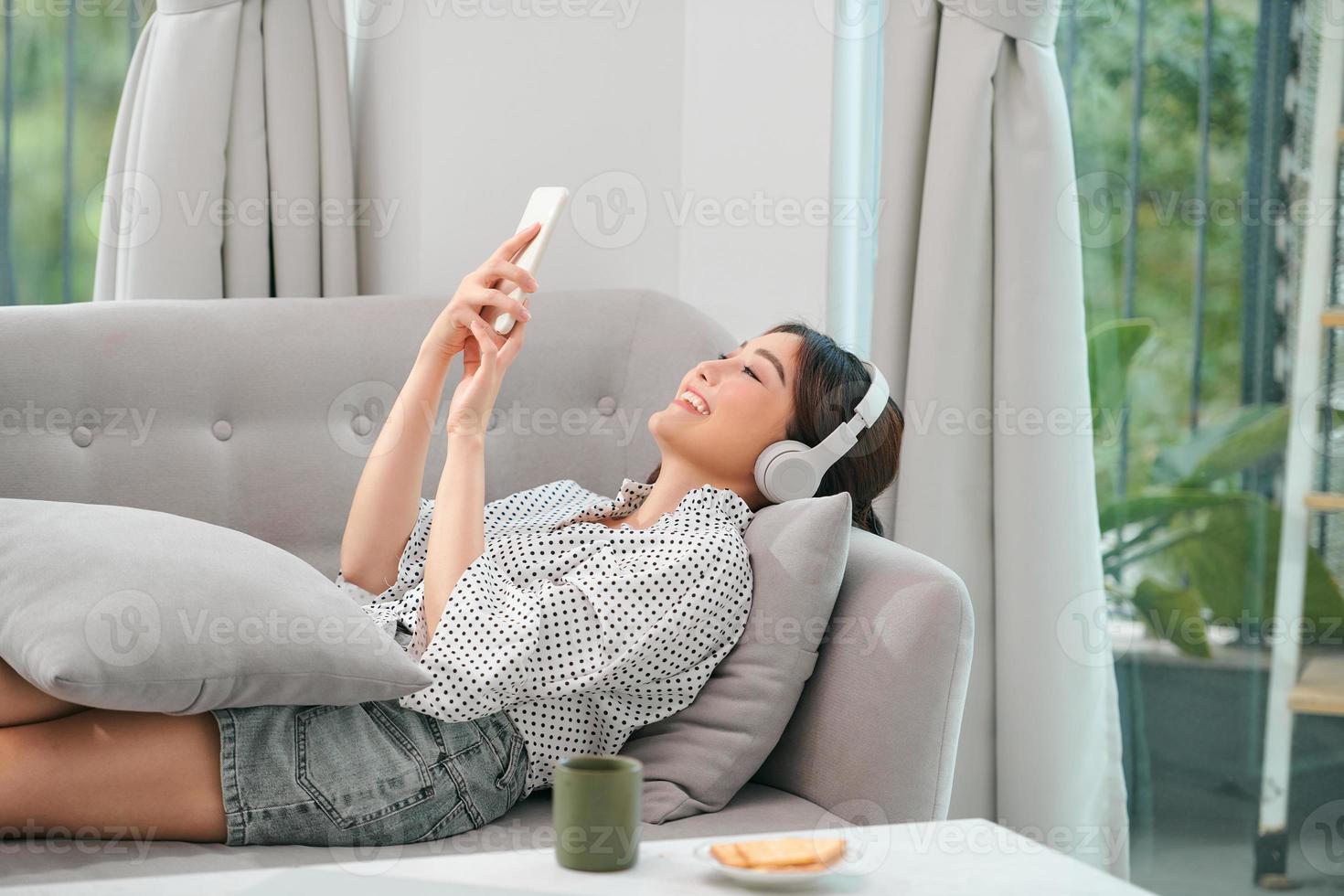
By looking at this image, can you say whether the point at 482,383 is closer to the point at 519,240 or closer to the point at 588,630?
the point at 519,240

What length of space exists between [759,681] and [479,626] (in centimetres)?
30

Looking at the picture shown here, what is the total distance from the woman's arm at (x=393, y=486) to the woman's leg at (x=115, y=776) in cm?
42

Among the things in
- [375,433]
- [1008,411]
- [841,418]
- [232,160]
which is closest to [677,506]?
[841,418]

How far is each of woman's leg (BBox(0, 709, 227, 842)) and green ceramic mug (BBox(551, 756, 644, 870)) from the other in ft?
1.59

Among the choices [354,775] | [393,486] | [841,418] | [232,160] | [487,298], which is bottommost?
[354,775]

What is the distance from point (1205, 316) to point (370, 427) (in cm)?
130

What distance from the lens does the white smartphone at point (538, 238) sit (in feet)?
5.05

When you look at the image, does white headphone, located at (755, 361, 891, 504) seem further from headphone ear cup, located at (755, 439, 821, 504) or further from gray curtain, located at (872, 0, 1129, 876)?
gray curtain, located at (872, 0, 1129, 876)

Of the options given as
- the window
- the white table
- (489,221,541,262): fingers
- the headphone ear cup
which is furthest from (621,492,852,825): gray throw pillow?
the window

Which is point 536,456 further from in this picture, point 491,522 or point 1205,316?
point 1205,316

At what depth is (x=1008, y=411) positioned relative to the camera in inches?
74.9

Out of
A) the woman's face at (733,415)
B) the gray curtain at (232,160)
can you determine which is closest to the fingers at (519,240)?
the woman's face at (733,415)

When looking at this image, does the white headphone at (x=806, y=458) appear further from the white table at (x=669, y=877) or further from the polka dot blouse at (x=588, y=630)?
the white table at (x=669, y=877)

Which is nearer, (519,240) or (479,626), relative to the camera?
(479,626)
